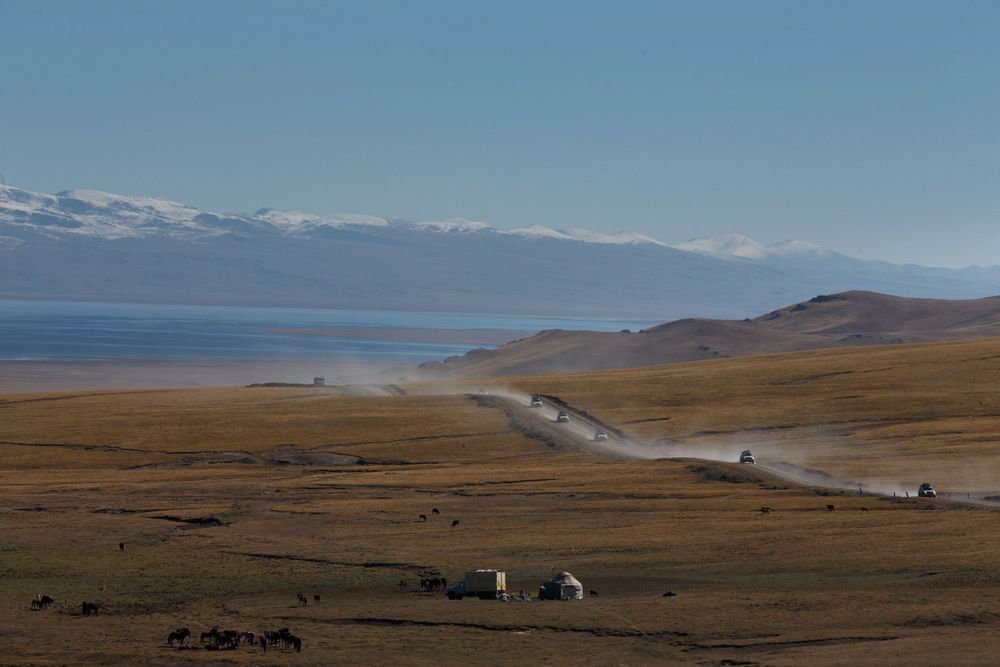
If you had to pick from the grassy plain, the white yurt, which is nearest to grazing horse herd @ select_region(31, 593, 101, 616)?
the grassy plain

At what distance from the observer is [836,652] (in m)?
34.7

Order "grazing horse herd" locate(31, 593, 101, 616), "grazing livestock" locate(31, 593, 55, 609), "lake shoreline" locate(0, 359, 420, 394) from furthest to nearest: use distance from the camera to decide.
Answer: "lake shoreline" locate(0, 359, 420, 394) < "grazing livestock" locate(31, 593, 55, 609) < "grazing horse herd" locate(31, 593, 101, 616)

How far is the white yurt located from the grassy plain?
36.4 inches

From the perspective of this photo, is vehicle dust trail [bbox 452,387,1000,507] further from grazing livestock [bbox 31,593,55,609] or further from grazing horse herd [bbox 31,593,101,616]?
grazing livestock [bbox 31,593,55,609]

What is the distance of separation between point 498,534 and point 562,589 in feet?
43.6

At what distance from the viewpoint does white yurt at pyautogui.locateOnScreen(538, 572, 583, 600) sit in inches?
1672

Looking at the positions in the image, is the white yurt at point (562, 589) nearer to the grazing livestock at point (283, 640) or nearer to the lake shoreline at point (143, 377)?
the grazing livestock at point (283, 640)

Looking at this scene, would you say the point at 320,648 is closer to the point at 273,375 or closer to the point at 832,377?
the point at 832,377

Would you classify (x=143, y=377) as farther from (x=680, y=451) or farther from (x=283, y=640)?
(x=283, y=640)

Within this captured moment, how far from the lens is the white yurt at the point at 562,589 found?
42.5m

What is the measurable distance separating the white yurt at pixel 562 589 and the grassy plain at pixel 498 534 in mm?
925

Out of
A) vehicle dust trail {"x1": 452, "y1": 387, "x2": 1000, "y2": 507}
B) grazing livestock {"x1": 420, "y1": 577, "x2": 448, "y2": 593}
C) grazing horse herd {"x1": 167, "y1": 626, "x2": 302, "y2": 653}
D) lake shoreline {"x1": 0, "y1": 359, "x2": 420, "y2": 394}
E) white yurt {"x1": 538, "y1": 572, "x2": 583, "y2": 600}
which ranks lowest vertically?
grazing horse herd {"x1": 167, "y1": 626, "x2": 302, "y2": 653}

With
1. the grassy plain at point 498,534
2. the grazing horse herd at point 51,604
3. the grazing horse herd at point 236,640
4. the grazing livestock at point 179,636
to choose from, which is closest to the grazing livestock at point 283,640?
the grazing horse herd at point 236,640

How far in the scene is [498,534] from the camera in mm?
55688
